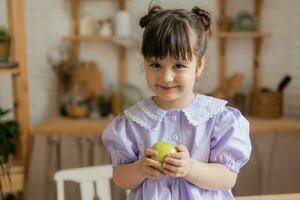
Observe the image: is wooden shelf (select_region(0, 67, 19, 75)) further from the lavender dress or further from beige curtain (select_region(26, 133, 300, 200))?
the lavender dress

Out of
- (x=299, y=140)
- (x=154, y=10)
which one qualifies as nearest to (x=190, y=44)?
(x=154, y=10)

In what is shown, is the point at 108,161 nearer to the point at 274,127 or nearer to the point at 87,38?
the point at 87,38

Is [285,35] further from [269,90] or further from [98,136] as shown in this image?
[98,136]

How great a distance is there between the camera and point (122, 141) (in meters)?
0.88

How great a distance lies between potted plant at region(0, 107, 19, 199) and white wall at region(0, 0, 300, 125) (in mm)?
497

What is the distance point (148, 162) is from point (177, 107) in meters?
0.17

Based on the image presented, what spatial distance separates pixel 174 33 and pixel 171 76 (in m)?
0.08

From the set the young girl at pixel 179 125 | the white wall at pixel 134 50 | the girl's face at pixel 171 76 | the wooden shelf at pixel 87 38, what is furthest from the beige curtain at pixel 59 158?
the girl's face at pixel 171 76

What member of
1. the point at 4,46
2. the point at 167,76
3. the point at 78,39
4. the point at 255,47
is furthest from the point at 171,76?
the point at 255,47

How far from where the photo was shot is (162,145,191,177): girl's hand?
0.75m

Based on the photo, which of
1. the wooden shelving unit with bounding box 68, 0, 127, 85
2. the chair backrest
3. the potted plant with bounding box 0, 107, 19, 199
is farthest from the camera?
the wooden shelving unit with bounding box 68, 0, 127, 85

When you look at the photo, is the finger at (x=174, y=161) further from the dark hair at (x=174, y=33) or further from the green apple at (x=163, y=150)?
the dark hair at (x=174, y=33)

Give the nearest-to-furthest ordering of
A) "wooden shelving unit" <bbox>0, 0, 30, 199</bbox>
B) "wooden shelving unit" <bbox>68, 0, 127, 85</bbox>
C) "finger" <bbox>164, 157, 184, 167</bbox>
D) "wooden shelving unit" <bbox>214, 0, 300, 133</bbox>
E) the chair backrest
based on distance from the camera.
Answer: "finger" <bbox>164, 157, 184, 167</bbox> < the chair backrest < "wooden shelving unit" <bbox>0, 0, 30, 199</bbox> < "wooden shelving unit" <bbox>214, 0, 300, 133</bbox> < "wooden shelving unit" <bbox>68, 0, 127, 85</bbox>

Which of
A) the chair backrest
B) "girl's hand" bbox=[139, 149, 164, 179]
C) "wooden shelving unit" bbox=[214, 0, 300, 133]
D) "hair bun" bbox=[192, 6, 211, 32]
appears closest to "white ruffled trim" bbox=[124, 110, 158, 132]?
"girl's hand" bbox=[139, 149, 164, 179]
